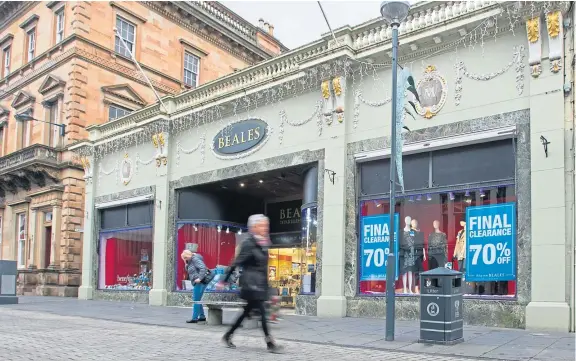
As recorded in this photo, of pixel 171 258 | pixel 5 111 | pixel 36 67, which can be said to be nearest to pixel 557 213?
pixel 171 258

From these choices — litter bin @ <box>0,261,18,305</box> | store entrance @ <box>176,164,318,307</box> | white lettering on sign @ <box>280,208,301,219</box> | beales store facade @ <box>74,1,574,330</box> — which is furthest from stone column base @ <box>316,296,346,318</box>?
litter bin @ <box>0,261,18,305</box>

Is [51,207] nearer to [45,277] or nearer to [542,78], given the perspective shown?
[45,277]

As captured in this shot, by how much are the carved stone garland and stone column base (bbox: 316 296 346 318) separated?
5344 millimetres

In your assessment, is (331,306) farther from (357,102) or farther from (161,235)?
(161,235)

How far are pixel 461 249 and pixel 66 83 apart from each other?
2045 cm

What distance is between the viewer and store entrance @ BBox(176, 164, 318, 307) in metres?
18.5

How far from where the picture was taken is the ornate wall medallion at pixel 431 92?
12.9m

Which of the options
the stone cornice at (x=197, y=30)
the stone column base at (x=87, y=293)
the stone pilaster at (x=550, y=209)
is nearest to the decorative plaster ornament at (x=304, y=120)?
the stone pilaster at (x=550, y=209)

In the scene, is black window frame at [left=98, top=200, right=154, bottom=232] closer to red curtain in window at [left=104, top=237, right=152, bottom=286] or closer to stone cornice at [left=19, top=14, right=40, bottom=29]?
red curtain in window at [left=104, top=237, right=152, bottom=286]

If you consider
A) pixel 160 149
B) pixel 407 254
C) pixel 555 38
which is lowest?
pixel 407 254

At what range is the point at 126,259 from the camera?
2197 centimetres

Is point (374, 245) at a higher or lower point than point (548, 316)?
higher

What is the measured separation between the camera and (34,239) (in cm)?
2747

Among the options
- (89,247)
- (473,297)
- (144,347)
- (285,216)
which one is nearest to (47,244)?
(89,247)
